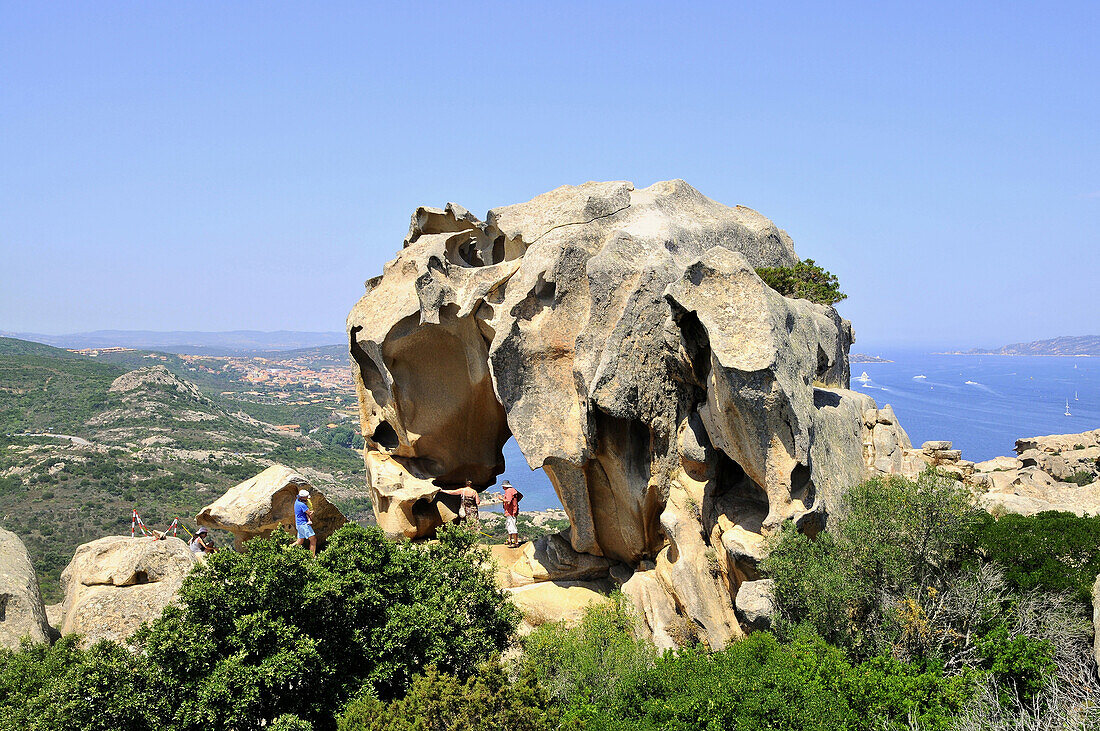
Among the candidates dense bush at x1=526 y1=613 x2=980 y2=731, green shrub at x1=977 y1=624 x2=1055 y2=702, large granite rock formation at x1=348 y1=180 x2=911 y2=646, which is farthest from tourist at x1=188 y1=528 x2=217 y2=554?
green shrub at x1=977 y1=624 x2=1055 y2=702

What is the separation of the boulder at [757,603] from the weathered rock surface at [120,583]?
1498cm

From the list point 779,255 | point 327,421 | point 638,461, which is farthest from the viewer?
point 327,421

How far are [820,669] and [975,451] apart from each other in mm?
120330

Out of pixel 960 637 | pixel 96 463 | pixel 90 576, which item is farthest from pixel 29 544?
pixel 960 637

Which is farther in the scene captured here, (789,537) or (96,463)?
(96,463)

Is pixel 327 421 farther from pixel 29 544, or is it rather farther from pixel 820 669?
pixel 820 669

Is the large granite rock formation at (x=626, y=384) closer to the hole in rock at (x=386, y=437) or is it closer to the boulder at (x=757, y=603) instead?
the hole in rock at (x=386, y=437)

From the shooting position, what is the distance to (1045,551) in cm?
1764

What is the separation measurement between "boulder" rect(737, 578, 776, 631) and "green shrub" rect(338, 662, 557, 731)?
6.98 meters

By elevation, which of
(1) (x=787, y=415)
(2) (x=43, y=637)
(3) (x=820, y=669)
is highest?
(1) (x=787, y=415)

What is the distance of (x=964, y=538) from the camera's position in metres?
18.2

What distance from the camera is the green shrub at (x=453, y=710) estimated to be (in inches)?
539

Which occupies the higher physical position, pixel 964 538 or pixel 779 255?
pixel 779 255

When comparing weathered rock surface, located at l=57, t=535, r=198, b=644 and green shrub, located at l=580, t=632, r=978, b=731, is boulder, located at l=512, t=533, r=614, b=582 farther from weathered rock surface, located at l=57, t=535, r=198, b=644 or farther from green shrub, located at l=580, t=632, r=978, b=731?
weathered rock surface, located at l=57, t=535, r=198, b=644
